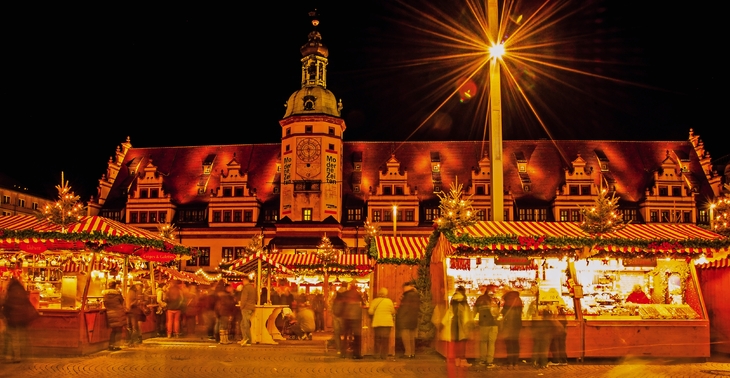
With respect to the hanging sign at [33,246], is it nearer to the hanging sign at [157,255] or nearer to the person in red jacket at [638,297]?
the hanging sign at [157,255]

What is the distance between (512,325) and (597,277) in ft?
11.6

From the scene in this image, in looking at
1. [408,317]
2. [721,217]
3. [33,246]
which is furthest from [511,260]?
[33,246]

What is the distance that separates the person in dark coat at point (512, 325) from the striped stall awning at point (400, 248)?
6.36 m

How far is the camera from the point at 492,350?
1451 cm

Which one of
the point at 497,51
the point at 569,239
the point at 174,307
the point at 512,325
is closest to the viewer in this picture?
the point at 512,325

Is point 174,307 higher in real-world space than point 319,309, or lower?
higher

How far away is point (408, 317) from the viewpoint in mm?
15539

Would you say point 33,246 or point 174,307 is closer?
point 33,246

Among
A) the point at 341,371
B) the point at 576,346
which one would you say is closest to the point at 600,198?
the point at 576,346

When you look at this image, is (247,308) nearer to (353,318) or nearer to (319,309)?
(353,318)

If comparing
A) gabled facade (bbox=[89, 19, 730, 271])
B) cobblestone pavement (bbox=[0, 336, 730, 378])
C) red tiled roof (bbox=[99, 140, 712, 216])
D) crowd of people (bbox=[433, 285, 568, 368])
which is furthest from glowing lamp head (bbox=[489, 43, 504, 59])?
red tiled roof (bbox=[99, 140, 712, 216])

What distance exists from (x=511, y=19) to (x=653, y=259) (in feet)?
21.2

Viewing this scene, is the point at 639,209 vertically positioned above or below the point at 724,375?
above

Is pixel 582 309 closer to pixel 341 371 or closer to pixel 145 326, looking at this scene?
pixel 341 371
